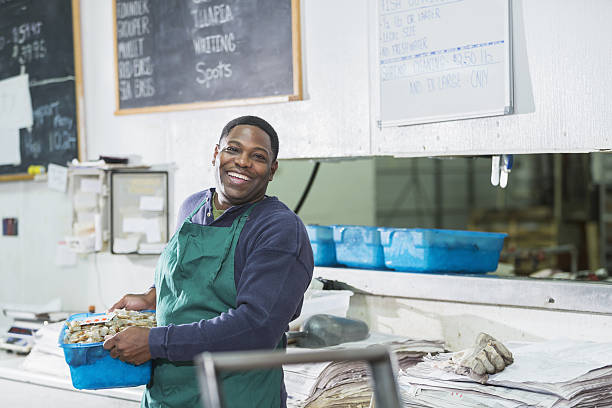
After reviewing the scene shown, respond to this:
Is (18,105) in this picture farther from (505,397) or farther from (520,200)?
(520,200)

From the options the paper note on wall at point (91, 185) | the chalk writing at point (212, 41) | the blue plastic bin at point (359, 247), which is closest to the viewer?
the blue plastic bin at point (359, 247)

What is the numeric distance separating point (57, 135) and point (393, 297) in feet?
6.27

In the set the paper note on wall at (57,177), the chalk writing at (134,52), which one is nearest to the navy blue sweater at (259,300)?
the chalk writing at (134,52)

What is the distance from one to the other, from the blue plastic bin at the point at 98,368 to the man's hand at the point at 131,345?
59mm

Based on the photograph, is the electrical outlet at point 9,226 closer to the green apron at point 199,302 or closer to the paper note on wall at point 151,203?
the paper note on wall at point 151,203

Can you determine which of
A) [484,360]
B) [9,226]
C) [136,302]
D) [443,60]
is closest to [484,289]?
[484,360]

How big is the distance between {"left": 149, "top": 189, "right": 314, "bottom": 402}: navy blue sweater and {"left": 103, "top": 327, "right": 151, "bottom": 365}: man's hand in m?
0.02

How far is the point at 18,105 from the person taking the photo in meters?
3.54

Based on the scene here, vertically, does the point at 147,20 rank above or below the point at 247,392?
above

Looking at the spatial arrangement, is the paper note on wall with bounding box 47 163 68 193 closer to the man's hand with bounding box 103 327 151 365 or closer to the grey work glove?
the man's hand with bounding box 103 327 151 365

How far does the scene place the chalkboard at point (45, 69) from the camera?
3.32m

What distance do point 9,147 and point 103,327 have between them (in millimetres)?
2223

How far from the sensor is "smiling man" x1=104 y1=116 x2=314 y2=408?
59.5 inches

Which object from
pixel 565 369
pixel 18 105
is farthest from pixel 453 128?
pixel 18 105
